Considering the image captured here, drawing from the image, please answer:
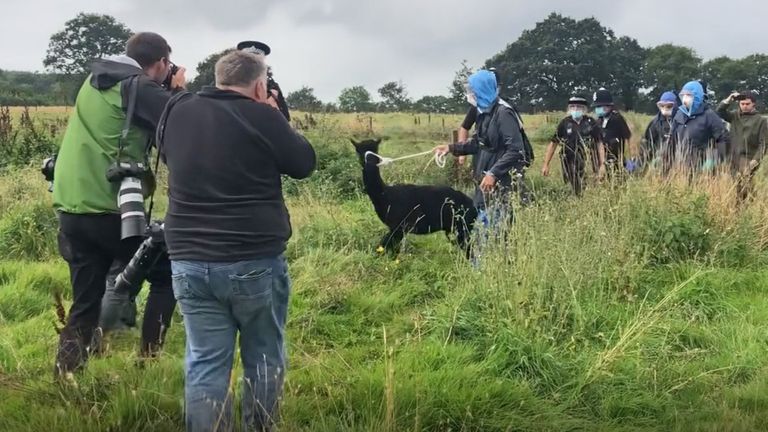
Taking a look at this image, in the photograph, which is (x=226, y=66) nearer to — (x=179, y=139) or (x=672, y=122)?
(x=179, y=139)

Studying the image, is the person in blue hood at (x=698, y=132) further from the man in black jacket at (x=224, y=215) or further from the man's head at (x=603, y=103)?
the man in black jacket at (x=224, y=215)

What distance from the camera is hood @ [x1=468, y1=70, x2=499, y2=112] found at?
5.82 m

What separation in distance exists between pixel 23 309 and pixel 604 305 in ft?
14.8

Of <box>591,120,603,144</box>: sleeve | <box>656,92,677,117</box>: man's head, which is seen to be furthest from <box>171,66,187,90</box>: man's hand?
<box>656,92,677,117</box>: man's head

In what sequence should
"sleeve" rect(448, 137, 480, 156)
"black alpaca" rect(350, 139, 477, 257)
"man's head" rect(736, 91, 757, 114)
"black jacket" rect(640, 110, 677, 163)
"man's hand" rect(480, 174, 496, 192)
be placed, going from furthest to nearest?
"man's head" rect(736, 91, 757, 114) < "black jacket" rect(640, 110, 677, 163) < "black alpaca" rect(350, 139, 477, 257) < "sleeve" rect(448, 137, 480, 156) < "man's hand" rect(480, 174, 496, 192)

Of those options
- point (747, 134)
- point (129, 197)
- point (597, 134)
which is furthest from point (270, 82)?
point (747, 134)

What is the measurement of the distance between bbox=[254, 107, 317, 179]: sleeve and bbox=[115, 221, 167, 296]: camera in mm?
1000

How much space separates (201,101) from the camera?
273cm

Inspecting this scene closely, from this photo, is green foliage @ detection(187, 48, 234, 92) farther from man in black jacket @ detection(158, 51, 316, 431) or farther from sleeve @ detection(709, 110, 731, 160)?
sleeve @ detection(709, 110, 731, 160)

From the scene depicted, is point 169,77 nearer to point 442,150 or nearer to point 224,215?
point 224,215

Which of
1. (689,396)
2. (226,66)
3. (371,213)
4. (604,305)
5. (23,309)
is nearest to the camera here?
(226,66)

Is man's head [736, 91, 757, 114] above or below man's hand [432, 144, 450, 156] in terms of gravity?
above

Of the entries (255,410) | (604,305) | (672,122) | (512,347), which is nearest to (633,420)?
(512,347)

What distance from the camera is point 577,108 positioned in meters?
8.66
